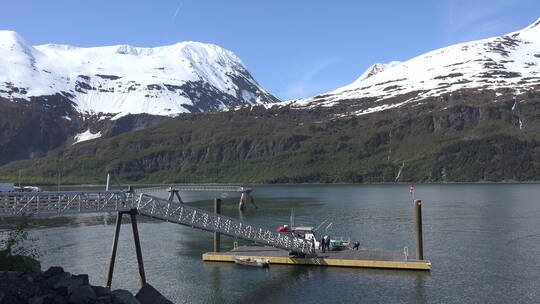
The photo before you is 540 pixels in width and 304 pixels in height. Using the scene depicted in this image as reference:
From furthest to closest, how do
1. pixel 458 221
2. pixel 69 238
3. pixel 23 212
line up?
pixel 458 221 → pixel 69 238 → pixel 23 212

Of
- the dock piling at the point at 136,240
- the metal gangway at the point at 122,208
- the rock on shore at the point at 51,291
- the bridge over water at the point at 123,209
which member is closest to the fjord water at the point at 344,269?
the dock piling at the point at 136,240

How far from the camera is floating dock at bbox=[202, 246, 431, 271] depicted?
5744 centimetres

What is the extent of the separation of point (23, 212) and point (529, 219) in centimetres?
10477

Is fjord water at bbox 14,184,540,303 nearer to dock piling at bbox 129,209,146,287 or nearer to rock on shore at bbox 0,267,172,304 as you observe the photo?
dock piling at bbox 129,209,146,287

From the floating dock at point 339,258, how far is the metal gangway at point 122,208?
4.96 ft

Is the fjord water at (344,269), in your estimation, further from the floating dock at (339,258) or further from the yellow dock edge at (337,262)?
the floating dock at (339,258)

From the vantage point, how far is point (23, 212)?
4144cm

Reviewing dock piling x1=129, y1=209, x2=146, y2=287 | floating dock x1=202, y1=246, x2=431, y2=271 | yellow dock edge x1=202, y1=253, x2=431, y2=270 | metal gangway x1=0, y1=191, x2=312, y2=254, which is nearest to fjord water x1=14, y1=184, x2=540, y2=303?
yellow dock edge x1=202, y1=253, x2=431, y2=270

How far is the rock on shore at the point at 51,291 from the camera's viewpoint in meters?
27.3

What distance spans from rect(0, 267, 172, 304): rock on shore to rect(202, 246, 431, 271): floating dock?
32892mm

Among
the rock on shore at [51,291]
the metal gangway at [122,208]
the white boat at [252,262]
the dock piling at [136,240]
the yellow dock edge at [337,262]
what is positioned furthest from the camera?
the white boat at [252,262]

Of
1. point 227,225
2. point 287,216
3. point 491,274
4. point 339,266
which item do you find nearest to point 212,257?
point 227,225

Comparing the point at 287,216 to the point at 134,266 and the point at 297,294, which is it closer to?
the point at 134,266

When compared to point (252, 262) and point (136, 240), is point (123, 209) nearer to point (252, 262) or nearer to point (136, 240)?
point (136, 240)
